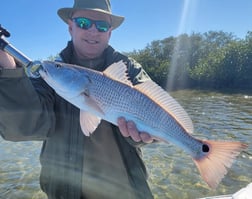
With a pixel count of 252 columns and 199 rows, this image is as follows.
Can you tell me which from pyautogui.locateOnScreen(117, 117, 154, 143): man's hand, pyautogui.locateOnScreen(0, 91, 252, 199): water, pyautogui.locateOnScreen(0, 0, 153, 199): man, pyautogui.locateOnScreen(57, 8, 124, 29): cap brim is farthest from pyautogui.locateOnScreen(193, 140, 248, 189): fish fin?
pyautogui.locateOnScreen(0, 91, 252, 199): water

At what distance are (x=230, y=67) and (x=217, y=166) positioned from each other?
3812 centimetres

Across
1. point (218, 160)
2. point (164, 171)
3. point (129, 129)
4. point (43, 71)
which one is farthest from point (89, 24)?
point (164, 171)

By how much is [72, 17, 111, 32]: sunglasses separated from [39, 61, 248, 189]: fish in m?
0.83

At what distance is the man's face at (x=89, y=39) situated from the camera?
316 cm

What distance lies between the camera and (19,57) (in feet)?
8.43

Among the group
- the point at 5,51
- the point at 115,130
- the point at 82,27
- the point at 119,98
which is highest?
the point at 82,27

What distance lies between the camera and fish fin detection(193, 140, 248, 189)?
2266 millimetres

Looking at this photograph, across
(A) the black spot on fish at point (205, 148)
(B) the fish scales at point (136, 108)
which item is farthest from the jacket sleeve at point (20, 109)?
(A) the black spot on fish at point (205, 148)

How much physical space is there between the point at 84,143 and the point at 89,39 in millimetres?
1059

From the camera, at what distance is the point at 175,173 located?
7.36m

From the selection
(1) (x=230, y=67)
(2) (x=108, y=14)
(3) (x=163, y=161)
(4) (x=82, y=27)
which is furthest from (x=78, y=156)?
(1) (x=230, y=67)

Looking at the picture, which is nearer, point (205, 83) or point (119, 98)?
point (119, 98)

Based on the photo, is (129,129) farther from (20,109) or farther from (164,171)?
(164,171)

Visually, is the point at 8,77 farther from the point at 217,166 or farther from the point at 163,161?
the point at 163,161
